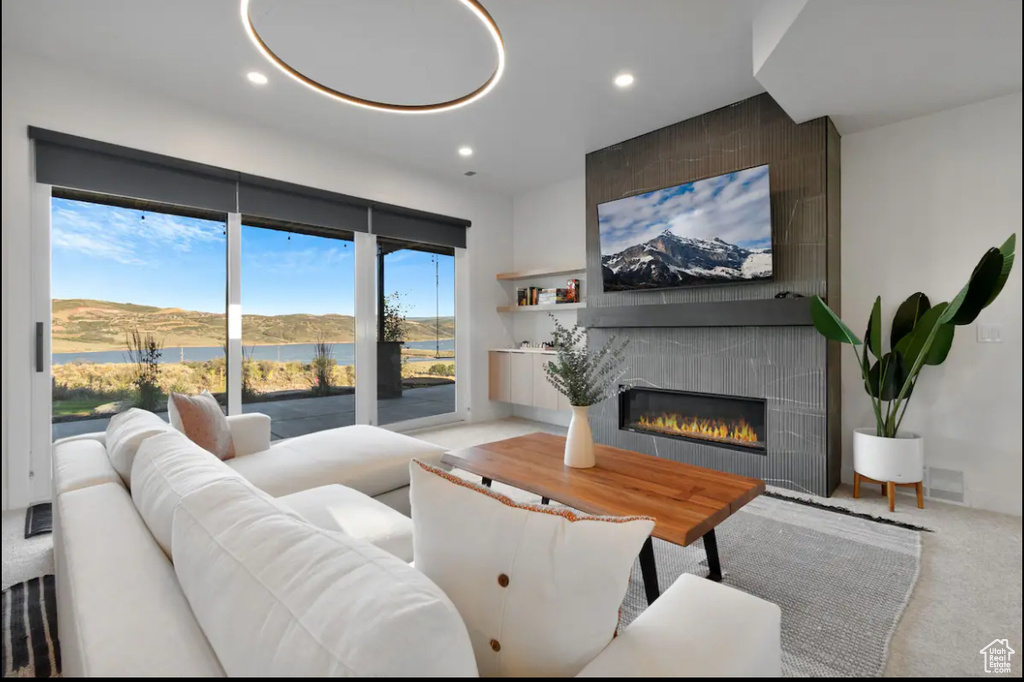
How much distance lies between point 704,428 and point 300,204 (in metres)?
3.63

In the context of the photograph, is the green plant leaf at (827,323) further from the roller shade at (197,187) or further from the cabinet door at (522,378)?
the roller shade at (197,187)

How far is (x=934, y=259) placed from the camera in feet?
8.50

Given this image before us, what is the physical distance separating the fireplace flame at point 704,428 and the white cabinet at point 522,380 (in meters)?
0.94

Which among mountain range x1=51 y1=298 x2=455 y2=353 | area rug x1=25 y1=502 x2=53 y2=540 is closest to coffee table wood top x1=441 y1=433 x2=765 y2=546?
area rug x1=25 y1=502 x2=53 y2=540

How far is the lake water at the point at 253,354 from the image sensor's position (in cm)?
300

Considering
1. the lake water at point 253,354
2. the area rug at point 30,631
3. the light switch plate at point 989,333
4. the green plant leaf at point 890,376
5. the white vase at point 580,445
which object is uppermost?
the light switch plate at point 989,333

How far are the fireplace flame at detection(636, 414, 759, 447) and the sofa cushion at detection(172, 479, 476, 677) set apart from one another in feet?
10.5

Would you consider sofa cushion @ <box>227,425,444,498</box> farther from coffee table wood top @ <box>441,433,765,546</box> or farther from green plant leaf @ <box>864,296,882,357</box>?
green plant leaf @ <box>864,296,882,357</box>

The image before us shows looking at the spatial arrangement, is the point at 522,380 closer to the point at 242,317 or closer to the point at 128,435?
the point at 242,317

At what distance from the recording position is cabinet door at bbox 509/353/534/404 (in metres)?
4.81

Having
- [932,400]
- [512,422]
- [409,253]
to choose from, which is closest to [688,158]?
[932,400]

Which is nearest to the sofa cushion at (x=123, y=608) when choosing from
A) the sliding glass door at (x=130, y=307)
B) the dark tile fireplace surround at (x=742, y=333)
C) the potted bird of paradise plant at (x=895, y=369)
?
the sliding glass door at (x=130, y=307)

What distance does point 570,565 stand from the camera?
0.68 meters

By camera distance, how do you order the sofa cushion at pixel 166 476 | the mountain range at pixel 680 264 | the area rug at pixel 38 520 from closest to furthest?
the sofa cushion at pixel 166 476
the area rug at pixel 38 520
the mountain range at pixel 680 264
